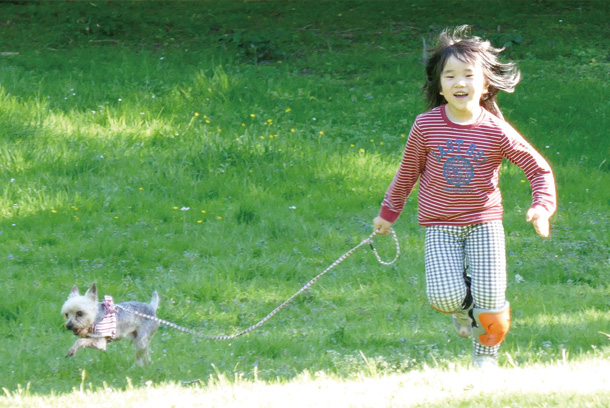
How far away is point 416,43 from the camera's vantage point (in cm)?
1430

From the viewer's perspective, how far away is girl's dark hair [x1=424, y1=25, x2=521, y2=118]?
4.94 meters

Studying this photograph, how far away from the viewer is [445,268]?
4.86 metres

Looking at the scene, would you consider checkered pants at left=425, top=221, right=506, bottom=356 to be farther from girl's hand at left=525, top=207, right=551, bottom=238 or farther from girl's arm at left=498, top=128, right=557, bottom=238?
girl's hand at left=525, top=207, right=551, bottom=238

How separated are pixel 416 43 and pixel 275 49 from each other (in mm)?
2432

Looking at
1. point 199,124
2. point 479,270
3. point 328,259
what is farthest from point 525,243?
point 199,124

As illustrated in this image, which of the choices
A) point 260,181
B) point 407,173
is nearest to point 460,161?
point 407,173

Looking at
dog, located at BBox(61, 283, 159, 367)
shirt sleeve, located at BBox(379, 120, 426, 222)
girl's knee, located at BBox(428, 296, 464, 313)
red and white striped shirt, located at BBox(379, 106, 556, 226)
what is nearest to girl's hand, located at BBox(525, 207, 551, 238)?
red and white striped shirt, located at BBox(379, 106, 556, 226)

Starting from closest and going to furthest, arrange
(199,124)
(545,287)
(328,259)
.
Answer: (545,287)
(328,259)
(199,124)

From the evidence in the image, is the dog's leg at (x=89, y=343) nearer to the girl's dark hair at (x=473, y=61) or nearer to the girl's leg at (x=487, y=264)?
the girl's leg at (x=487, y=264)

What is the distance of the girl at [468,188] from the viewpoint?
4793mm

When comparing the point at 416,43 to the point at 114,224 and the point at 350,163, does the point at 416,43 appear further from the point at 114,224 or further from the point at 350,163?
the point at 114,224

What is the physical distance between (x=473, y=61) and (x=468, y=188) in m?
0.75

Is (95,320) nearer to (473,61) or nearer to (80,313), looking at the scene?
(80,313)

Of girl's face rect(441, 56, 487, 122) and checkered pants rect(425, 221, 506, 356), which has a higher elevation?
girl's face rect(441, 56, 487, 122)
